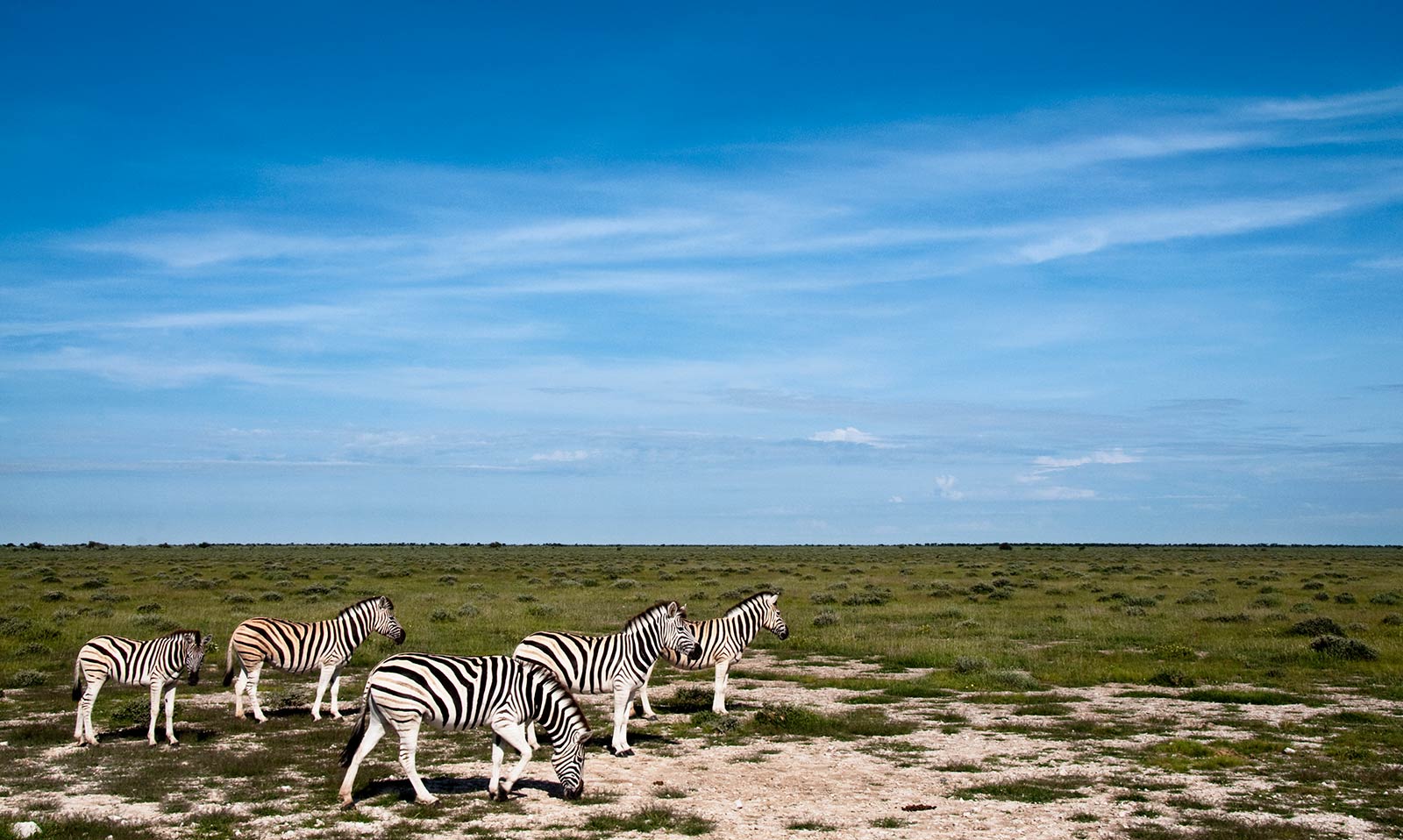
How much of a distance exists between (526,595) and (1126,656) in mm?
26131

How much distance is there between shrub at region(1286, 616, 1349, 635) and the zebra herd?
19.4 m

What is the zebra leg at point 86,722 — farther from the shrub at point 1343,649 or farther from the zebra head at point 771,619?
the shrub at point 1343,649

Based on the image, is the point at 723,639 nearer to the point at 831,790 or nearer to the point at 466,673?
the point at 831,790

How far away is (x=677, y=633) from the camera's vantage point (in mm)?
16938

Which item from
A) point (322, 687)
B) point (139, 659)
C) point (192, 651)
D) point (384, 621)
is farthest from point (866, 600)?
point (139, 659)

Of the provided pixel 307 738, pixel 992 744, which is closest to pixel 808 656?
pixel 992 744

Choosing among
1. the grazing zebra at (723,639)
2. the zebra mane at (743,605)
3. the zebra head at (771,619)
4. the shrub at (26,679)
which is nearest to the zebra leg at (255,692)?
the grazing zebra at (723,639)

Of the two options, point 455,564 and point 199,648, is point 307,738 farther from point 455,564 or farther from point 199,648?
point 455,564

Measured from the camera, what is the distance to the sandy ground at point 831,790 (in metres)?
11.8

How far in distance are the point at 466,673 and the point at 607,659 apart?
10.5 feet

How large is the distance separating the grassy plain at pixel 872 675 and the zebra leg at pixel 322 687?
1114mm

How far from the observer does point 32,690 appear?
70.3ft

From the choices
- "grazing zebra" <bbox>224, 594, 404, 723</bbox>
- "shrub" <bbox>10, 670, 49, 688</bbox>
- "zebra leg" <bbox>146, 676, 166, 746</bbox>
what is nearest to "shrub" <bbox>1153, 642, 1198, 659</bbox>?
"grazing zebra" <bbox>224, 594, 404, 723</bbox>

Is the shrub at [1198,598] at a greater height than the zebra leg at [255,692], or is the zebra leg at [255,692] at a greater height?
the shrub at [1198,598]
